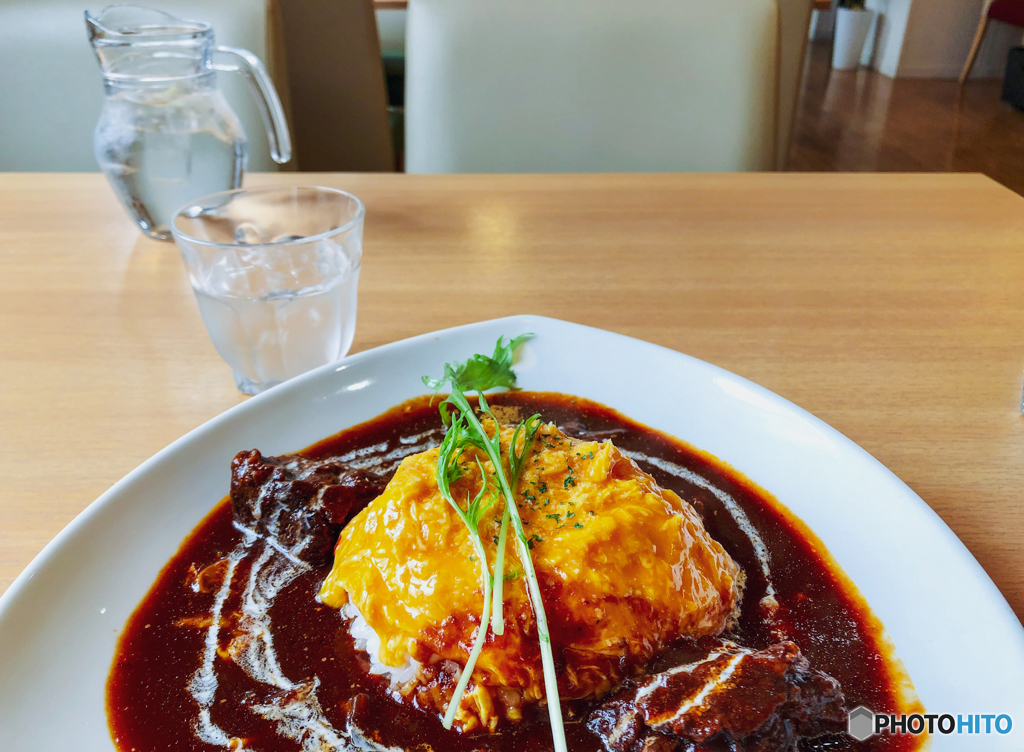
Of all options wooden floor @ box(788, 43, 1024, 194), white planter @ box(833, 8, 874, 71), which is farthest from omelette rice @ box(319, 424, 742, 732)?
white planter @ box(833, 8, 874, 71)

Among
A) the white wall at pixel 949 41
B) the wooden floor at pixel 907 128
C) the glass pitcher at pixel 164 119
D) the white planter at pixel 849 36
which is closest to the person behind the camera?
the glass pitcher at pixel 164 119

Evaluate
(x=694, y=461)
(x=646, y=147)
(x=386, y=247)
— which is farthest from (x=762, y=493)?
(x=646, y=147)

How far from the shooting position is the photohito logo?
2.11 ft

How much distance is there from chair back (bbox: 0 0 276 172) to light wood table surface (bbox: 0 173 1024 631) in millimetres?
403

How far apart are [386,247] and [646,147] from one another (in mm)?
1056

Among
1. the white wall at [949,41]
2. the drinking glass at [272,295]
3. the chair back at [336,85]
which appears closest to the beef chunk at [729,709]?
the drinking glass at [272,295]

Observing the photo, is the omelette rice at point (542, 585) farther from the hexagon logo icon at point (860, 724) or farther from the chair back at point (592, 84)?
the chair back at point (592, 84)

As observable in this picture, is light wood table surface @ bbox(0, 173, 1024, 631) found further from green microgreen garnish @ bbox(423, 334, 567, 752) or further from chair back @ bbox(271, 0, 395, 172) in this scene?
chair back @ bbox(271, 0, 395, 172)

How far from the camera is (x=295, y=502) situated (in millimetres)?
861

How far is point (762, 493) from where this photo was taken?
943 millimetres

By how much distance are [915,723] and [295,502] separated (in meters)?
0.65

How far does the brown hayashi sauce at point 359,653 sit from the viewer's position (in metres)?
0.69

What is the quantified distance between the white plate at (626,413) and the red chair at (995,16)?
8647 millimetres

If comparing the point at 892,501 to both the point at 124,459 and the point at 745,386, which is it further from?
the point at 124,459
